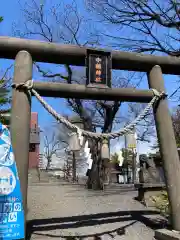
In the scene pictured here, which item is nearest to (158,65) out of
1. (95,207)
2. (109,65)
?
(109,65)

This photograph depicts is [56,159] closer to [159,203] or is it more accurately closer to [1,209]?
[159,203]

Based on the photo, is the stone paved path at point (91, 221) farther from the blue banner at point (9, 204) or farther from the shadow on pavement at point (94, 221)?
the blue banner at point (9, 204)

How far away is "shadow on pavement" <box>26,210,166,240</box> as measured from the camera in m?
5.64

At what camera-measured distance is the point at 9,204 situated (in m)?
3.65

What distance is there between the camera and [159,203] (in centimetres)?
822

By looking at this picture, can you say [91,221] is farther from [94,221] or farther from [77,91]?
[77,91]

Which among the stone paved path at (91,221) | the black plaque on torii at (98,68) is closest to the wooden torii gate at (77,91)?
the black plaque on torii at (98,68)

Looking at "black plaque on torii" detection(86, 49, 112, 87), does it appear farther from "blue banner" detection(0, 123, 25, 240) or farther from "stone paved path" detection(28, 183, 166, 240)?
"stone paved path" detection(28, 183, 166, 240)

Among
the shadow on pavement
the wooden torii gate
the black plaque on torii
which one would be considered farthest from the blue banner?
the black plaque on torii

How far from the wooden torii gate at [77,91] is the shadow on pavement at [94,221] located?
3.90 ft

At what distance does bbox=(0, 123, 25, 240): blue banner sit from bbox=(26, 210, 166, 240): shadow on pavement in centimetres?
161

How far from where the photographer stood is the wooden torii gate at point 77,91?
479 cm

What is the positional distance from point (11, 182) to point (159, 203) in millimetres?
5827

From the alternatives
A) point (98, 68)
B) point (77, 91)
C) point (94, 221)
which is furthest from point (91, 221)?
→ point (98, 68)
